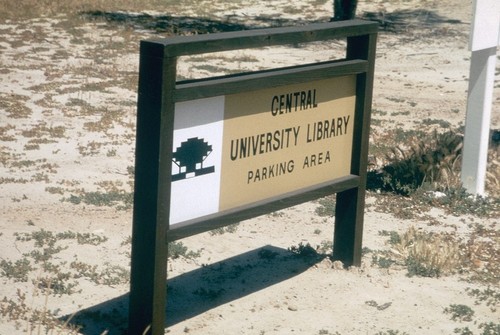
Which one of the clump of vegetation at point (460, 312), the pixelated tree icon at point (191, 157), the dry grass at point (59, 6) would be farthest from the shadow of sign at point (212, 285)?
the dry grass at point (59, 6)

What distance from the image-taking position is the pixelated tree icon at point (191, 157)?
5.58 metres

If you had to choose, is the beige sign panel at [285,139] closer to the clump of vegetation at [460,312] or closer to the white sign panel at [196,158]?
the white sign panel at [196,158]

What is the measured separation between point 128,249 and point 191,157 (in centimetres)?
211

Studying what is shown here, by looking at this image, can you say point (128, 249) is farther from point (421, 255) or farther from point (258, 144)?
point (421, 255)

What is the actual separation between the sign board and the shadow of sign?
0.81 meters

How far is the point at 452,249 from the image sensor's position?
25.1 ft

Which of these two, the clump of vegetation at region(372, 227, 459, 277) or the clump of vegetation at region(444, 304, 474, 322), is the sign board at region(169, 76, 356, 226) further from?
the clump of vegetation at region(444, 304, 474, 322)

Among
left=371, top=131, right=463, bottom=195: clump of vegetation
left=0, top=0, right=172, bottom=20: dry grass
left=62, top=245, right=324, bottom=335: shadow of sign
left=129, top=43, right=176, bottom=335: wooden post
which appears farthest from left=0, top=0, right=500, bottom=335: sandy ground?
left=0, top=0, right=172, bottom=20: dry grass

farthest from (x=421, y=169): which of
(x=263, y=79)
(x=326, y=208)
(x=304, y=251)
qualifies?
(x=263, y=79)

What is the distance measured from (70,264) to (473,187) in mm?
4288

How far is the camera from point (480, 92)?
9.28m

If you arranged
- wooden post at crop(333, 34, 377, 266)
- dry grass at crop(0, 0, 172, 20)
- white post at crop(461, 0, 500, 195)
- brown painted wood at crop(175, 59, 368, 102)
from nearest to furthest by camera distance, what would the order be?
brown painted wood at crop(175, 59, 368, 102) < wooden post at crop(333, 34, 377, 266) < white post at crop(461, 0, 500, 195) < dry grass at crop(0, 0, 172, 20)

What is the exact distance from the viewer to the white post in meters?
9.02

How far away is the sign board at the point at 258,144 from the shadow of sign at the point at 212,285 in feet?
2.66
